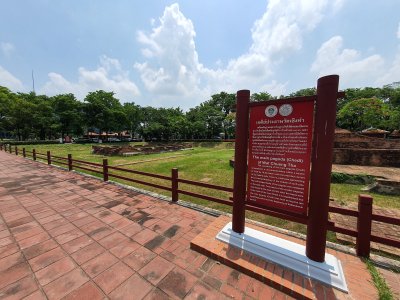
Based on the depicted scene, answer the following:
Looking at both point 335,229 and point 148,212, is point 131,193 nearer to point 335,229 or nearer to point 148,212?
point 148,212

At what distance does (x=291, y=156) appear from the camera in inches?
110

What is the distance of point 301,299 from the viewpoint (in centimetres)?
223

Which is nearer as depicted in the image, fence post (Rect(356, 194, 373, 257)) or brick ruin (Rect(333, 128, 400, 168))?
fence post (Rect(356, 194, 373, 257))

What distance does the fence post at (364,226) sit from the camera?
9.53 feet

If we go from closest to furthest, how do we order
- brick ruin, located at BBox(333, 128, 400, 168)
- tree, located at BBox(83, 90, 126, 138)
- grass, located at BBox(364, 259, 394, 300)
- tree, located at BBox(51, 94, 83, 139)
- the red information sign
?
grass, located at BBox(364, 259, 394, 300) → the red information sign → brick ruin, located at BBox(333, 128, 400, 168) → tree, located at BBox(51, 94, 83, 139) → tree, located at BBox(83, 90, 126, 138)

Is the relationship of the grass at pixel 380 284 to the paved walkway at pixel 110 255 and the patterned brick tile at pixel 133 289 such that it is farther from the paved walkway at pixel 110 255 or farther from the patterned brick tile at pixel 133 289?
the patterned brick tile at pixel 133 289

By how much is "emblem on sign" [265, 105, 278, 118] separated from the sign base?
6.73 ft

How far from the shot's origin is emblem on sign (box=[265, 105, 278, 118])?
288cm

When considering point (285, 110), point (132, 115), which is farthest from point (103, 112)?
point (285, 110)

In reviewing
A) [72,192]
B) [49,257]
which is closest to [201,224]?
[49,257]

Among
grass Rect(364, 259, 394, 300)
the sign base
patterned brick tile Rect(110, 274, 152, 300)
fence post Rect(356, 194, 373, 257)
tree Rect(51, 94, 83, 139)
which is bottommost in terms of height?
patterned brick tile Rect(110, 274, 152, 300)

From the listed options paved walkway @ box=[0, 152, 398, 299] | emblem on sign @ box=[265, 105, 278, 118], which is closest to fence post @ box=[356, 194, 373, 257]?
paved walkway @ box=[0, 152, 398, 299]

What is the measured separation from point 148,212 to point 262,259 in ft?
9.51

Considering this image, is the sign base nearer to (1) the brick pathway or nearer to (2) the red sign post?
(2) the red sign post
